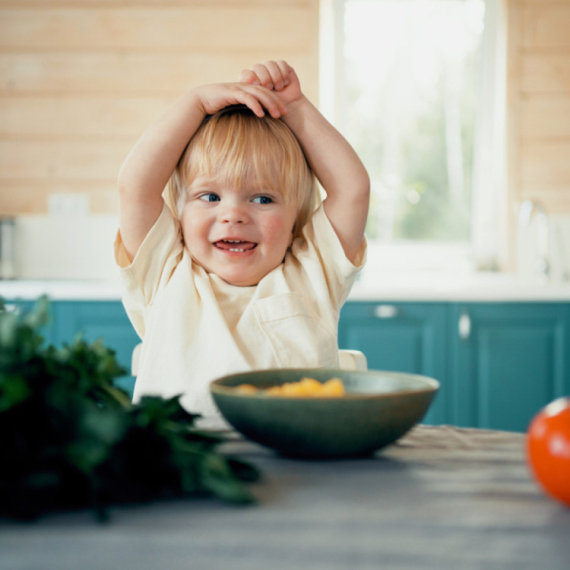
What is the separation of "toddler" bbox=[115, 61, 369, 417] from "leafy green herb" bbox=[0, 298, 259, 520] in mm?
564

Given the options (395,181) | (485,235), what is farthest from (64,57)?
(485,235)

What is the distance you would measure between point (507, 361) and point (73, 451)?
219 cm

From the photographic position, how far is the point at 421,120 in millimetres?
3184

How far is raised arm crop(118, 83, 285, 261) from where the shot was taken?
3.77 feet

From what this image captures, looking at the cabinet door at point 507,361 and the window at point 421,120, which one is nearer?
the cabinet door at point 507,361

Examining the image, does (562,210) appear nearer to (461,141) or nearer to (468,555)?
(461,141)

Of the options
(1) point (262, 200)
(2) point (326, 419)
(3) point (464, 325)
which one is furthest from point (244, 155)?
(3) point (464, 325)

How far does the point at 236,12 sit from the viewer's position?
2.99 metres

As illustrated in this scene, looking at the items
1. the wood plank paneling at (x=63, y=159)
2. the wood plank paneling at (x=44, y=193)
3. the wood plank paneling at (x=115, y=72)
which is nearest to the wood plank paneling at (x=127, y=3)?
the wood plank paneling at (x=115, y=72)

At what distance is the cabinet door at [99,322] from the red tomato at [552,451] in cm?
197

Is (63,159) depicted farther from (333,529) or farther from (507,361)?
(333,529)

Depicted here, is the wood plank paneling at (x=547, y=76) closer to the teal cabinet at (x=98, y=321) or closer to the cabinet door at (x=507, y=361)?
the cabinet door at (x=507, y=361)

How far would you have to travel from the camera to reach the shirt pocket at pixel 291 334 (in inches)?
45.5

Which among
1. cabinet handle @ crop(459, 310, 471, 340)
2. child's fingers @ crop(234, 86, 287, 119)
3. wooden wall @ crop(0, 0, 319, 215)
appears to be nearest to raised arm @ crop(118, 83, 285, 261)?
child's fingers @ crop(234, 86, 287, 119)
